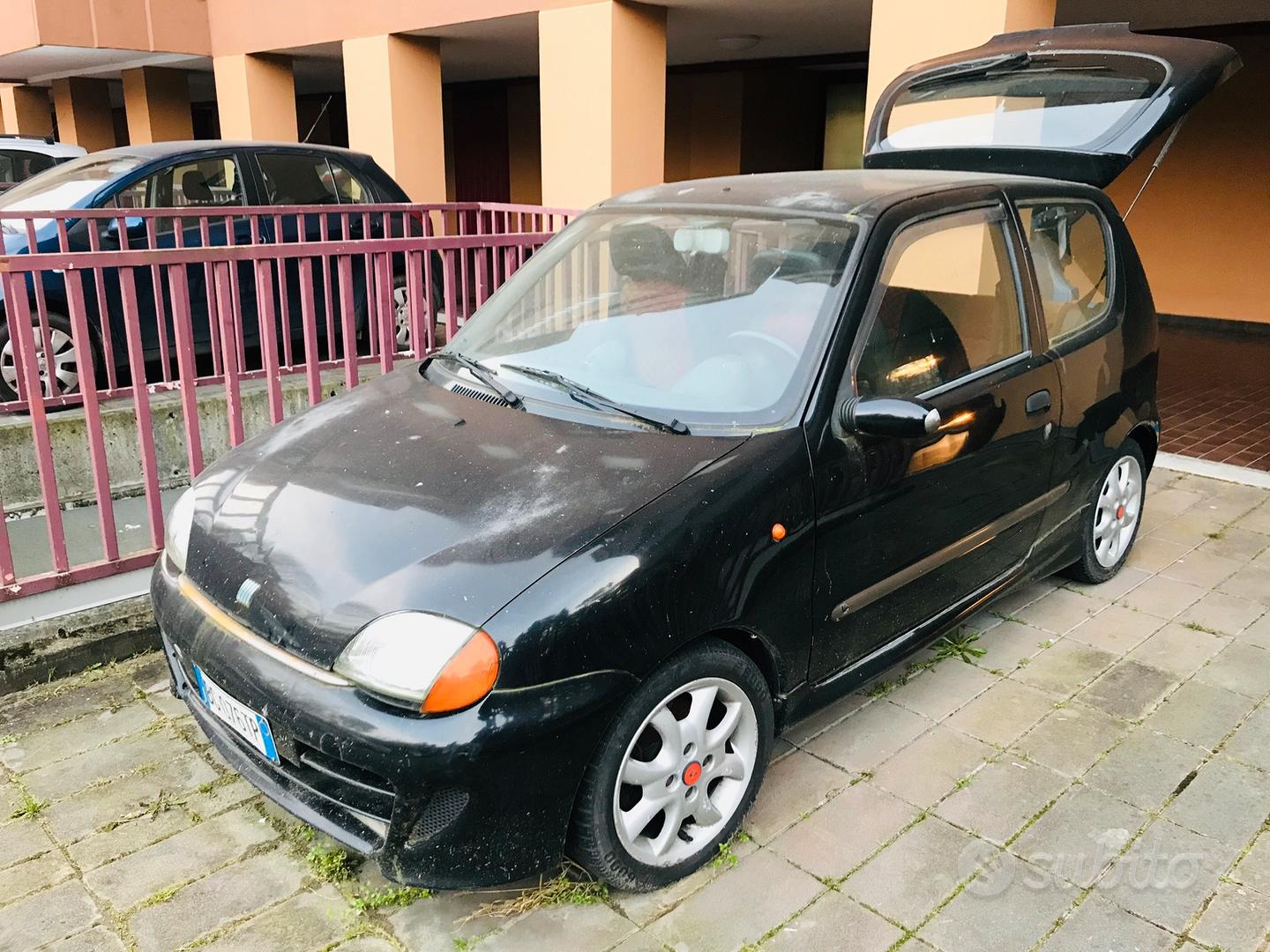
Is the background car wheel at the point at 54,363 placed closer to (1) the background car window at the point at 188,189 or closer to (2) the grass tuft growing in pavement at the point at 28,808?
(1) the background car window at the point at 188,189

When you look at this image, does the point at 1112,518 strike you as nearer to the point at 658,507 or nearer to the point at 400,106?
the point at 658,507

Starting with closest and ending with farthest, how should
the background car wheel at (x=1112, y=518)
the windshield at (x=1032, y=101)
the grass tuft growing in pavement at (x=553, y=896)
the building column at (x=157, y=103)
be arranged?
the grass tuft growing in pavement at (x=553, y=896) → the windshield at (x=1032, y=101) → the background car wheel at (x=1112, y=518) → the building column at (x=157, y=103)

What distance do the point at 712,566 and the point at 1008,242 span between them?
6.25 feet

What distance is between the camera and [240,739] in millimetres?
2646

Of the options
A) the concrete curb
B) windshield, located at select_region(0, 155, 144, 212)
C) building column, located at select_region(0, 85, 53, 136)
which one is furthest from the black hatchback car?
building column, located at select_region(0, 85, 53, 136)

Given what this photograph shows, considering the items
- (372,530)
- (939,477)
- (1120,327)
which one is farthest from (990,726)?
(372,530)

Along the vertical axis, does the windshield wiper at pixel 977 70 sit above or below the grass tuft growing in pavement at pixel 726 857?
above

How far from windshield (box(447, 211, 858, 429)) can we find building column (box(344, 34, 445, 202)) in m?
8.29

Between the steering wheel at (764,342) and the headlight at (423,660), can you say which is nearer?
the headlight at (423,660)

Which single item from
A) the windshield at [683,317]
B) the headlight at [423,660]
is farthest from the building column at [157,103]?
the headlight at [423,660]

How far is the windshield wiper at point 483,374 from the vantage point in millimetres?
3162

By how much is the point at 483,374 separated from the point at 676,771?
149cm

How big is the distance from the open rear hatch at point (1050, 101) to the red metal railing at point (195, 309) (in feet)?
7.10

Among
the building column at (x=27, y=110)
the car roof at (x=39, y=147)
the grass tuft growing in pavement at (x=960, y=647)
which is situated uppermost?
the building column at (x=27, y=110)
